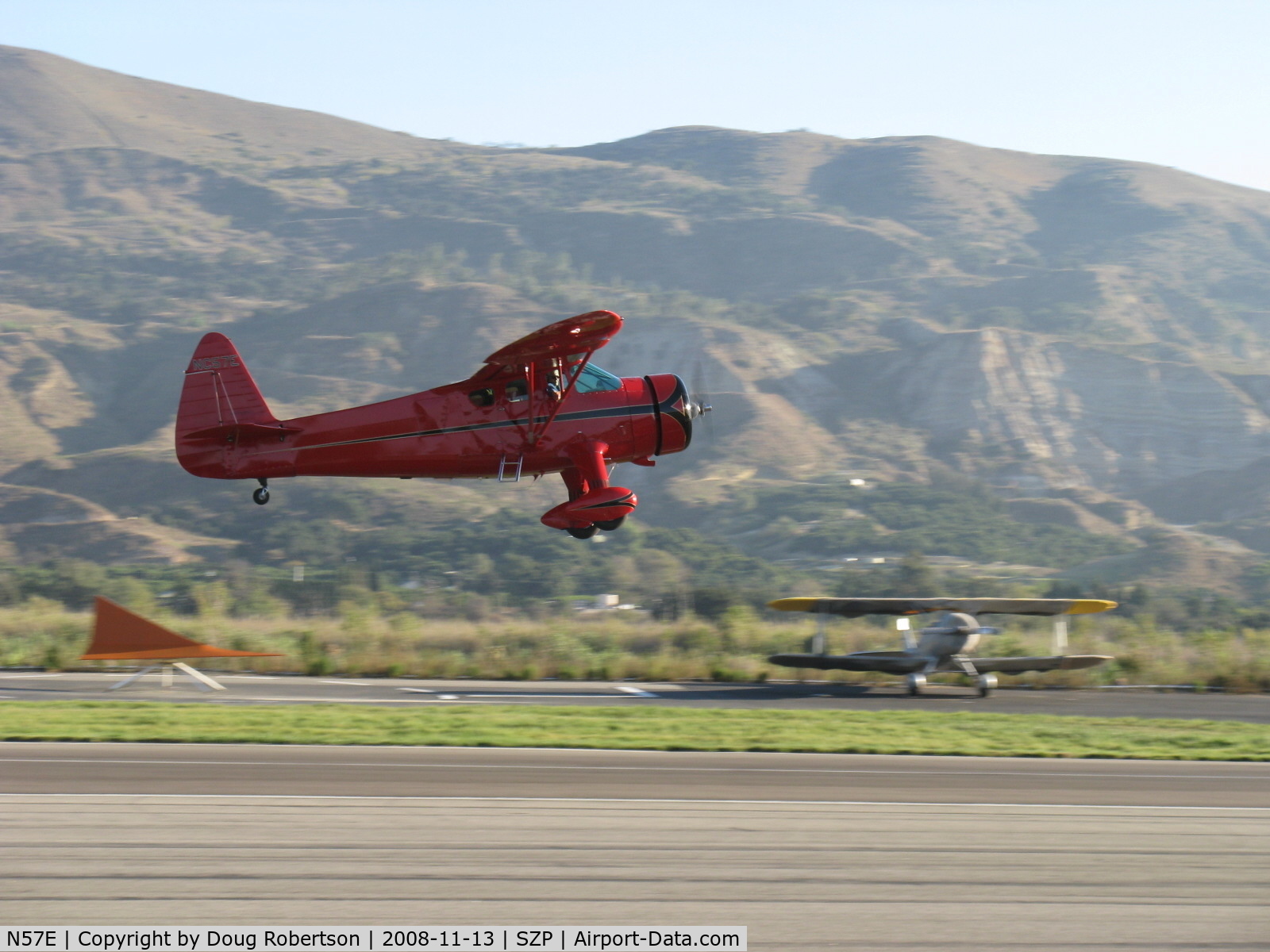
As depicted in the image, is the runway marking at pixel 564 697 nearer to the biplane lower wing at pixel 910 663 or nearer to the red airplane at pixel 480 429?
the biplane lower wing at pixel 910 663

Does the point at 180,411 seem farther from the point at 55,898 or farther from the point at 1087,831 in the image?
the point at 1087,831

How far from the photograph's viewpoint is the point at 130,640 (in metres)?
24.7

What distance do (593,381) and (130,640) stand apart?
12033mm

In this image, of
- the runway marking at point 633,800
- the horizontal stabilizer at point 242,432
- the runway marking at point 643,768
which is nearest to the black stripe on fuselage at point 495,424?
the horizontal stabilizer at point 242,432

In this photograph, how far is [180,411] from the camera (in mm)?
18078

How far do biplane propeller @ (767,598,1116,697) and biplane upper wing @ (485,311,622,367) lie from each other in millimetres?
13274

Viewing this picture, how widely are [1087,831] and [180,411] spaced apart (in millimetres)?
13330

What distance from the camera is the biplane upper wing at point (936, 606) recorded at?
3017cm

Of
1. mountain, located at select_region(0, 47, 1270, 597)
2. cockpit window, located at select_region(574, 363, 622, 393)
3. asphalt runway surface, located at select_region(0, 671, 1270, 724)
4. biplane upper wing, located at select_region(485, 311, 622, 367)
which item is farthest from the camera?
mountain, located at select_region(0, 47, 1270, 597)

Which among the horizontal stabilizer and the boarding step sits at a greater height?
the horizontal stabilizer

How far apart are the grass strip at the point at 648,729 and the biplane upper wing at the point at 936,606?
646 centimetres

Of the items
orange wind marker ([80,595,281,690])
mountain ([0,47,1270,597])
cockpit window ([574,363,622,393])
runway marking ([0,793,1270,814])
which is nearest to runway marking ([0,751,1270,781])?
runway marking ([0,793,1270,814])

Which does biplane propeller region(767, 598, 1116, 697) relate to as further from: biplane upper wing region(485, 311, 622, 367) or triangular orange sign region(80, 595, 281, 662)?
biplane upper wing region(485, 311, 622, 367)

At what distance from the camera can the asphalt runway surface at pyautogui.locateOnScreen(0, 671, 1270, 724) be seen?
25125 millimetres
